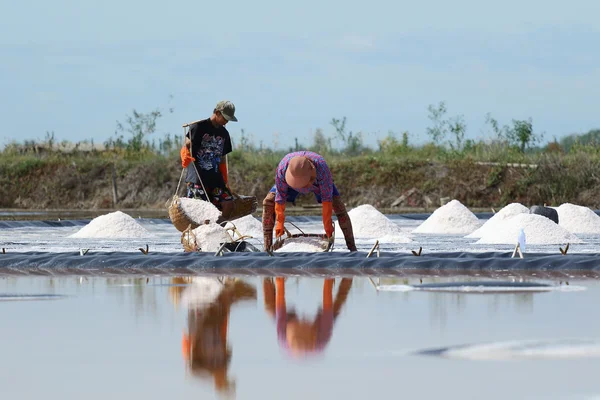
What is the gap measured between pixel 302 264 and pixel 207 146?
1846 mm

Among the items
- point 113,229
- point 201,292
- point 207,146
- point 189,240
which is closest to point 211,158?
point 207,146

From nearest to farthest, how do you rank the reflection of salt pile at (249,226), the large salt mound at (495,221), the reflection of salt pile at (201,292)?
1. the reflection of salt pile at (201,292)
2. the reflection of salt pile at (249,226)
3. the large salt mound at (495,221)

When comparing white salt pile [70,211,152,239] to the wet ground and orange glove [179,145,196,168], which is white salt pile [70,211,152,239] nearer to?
orange glove [179,145,196,168]

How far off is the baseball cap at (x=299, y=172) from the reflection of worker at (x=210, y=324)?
928 millimetres

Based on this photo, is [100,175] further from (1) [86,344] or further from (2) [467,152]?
(1) [86,344]

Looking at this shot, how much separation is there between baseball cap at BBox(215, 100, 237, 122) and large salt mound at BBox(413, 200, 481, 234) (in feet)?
14.4

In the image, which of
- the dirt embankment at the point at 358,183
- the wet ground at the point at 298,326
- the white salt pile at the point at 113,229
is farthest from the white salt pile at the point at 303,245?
the dirt embankment at the point at 358,183

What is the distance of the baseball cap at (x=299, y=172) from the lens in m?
7.10

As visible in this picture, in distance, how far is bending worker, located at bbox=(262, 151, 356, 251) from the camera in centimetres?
713

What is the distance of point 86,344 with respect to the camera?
13.2 feet

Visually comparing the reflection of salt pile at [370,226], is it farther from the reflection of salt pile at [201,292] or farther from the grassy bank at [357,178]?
the grassy bank at [357,178]

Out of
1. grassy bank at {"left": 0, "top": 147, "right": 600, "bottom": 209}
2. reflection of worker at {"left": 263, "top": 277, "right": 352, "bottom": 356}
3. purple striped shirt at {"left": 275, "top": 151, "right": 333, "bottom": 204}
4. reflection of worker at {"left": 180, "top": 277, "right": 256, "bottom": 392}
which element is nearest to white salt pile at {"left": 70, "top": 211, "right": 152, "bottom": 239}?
purple striped shirt at {"left": 275, "top": 151, "right": 333, "bottom": 204}

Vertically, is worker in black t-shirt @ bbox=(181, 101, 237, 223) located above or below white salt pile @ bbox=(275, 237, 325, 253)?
above

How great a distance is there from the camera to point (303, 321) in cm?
457
